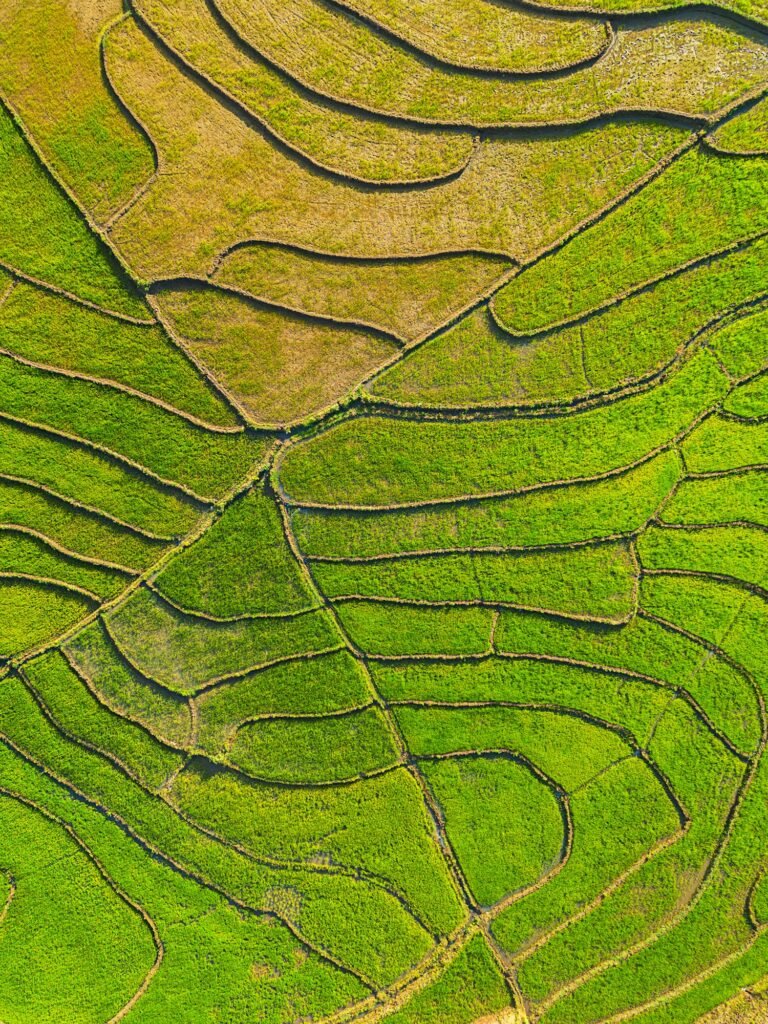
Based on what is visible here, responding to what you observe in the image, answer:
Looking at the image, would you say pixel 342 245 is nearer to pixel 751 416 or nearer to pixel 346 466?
pixel 346 466

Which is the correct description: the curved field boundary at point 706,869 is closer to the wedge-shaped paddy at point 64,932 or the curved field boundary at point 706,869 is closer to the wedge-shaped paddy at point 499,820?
the wedge-shaped paddy at point 499,820

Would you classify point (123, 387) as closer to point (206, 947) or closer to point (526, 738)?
point (526, 738)

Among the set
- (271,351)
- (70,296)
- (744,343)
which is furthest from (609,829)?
(70,296)

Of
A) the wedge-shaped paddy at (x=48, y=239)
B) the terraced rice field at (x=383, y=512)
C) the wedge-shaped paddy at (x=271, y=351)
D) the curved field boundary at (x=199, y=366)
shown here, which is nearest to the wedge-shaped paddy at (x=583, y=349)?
the terraced rice field at (x=383, y=512)

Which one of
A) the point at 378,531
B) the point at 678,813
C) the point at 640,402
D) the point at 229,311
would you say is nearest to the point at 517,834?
the point at 678,813

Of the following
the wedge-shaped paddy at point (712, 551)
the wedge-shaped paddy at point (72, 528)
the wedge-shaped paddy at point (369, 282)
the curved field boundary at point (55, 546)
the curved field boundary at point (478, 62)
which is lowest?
the curved field boundary at point (55, 546)

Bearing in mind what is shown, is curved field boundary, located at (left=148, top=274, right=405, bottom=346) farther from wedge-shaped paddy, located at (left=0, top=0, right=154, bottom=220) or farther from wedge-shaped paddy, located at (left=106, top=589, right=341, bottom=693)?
wedge-shaped paddy, located at (left=106, top=589, right=341, bottom=693)

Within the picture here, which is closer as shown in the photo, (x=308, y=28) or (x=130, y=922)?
(x=308, y=28)

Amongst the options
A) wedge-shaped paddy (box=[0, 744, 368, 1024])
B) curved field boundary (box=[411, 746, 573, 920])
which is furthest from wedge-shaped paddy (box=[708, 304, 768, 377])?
wedge-shaped paddy (box=[0, 744, 368, 1024])
